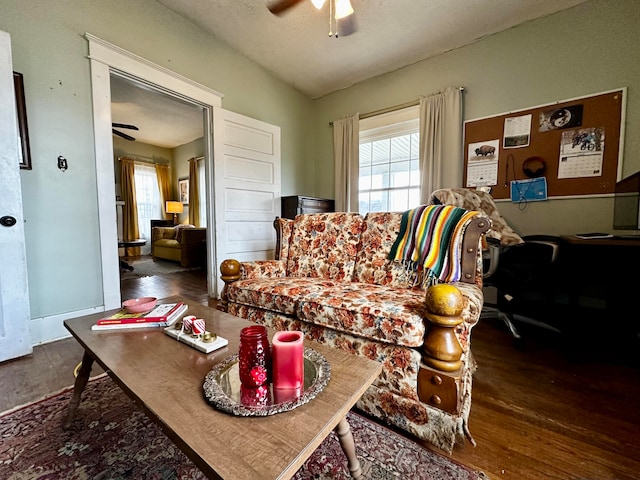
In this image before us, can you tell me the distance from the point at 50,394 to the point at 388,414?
159cm

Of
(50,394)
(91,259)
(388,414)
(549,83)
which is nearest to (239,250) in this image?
(91,259)

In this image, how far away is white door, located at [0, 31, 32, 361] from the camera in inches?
63.0

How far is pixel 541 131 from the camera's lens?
250 cm

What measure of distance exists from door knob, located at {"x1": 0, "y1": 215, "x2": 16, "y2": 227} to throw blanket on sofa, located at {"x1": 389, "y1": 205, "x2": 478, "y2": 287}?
2.31 metres

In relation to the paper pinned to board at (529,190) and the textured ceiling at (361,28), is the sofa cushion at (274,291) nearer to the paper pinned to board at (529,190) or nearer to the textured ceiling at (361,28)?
the textured ceiling at (361,28)

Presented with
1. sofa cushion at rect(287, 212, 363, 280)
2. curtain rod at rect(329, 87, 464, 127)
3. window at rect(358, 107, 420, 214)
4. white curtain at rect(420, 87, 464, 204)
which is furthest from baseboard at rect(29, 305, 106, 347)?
curtain rod at rect(329, 87, 464, 127)

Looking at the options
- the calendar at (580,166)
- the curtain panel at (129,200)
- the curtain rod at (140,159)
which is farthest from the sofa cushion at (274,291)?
the curtain rod at (140,159)

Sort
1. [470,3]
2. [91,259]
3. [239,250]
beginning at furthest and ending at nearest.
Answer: [239,250]
[470,3]
[91,259]

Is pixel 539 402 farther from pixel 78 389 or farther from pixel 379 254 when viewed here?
pixel 78 389

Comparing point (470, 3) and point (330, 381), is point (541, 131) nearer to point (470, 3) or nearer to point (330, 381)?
point (470, 3)

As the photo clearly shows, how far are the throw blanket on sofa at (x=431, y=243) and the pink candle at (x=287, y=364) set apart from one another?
1.02 m

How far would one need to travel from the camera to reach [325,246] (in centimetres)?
196

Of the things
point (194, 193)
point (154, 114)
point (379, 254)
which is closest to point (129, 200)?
point (194, 193)

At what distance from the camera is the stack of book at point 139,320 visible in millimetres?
1021
